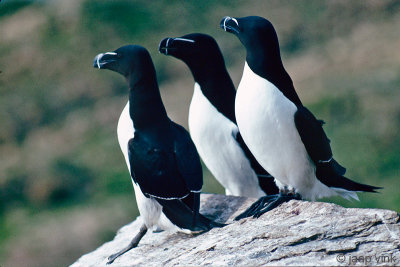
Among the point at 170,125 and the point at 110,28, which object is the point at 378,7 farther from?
the point at 170,125

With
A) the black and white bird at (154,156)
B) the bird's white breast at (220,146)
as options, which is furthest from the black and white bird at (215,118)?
the black and white bird at (154,156)

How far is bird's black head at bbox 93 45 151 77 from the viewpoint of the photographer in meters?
5.59

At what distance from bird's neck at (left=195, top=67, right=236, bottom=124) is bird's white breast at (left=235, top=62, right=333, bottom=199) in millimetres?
864

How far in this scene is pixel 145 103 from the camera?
5551 mm

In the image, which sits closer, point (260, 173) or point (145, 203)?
point (145, 203)

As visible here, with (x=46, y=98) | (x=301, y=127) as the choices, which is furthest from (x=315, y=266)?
(x=46, y=98)

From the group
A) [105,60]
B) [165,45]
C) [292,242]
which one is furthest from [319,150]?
[105,60]

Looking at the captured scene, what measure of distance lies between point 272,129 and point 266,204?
0.72 metres

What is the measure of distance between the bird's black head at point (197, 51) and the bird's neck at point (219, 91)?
0.36 ft

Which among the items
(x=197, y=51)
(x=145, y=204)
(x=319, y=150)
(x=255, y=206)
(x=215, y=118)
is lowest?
(x=255, y=206)

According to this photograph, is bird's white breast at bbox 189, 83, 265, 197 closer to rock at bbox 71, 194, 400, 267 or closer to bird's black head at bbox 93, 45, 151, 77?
rock at bbox 71, 194, 400, 267

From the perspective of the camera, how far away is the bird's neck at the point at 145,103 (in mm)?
5535

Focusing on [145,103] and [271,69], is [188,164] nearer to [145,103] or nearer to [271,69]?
[145,103]

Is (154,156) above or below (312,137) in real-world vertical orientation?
above
